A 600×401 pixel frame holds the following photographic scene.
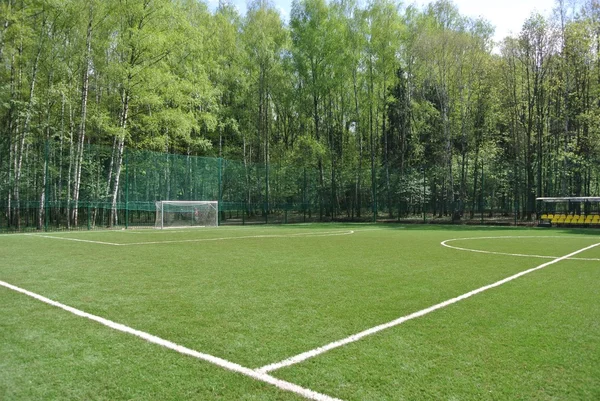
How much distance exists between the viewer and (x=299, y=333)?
12.7ft

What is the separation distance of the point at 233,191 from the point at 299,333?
2348 centimetres

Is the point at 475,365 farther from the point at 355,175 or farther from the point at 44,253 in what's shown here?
the point at 355,175

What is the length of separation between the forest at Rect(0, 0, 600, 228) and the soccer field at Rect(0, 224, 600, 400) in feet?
49.2

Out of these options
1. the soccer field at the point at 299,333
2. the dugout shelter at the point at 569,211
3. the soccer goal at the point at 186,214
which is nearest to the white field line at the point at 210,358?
the soccer field at the point at 299,333

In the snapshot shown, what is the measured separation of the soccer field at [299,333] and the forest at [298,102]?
590 inches

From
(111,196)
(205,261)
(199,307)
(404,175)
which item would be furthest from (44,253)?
(404,175)

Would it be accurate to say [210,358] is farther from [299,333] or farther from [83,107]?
[83,107]

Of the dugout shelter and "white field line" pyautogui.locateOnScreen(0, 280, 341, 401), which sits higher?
the dugout shelter

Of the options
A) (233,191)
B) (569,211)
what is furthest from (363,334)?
(569,211)

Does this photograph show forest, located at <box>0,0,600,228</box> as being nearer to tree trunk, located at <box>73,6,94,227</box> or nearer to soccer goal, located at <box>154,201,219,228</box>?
tree trunk, located at <box>73,6,94,227</box>

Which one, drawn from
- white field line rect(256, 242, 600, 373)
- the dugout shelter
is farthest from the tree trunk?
the dugout shelter

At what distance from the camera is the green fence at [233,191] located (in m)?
20.6

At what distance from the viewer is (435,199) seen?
91.6 ft

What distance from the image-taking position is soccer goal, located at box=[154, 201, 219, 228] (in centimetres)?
2222
